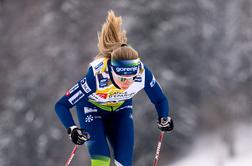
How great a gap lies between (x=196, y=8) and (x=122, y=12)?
2.03 meters

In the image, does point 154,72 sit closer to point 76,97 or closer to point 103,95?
point 103,95

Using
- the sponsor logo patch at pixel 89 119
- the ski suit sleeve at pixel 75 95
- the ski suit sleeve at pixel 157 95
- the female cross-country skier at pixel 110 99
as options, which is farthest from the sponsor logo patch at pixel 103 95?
the ski suit sleeve at pixel 157 95

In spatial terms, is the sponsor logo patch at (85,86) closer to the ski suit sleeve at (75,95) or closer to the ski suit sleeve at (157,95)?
the ski suit sleeve at (75,95)

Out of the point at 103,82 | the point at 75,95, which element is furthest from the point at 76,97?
the point at 103,82

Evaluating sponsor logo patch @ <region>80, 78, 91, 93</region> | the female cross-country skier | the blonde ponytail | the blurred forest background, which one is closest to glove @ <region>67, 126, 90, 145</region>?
the female cross-country skier

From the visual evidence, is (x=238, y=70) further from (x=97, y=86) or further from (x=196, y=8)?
(x=97, y=86)

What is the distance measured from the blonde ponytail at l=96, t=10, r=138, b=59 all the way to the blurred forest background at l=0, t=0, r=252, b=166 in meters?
8.64

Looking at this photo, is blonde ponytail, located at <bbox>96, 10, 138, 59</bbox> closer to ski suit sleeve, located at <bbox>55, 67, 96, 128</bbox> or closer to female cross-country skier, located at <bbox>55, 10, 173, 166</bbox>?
female cross-country skier, located at <bbox>55, 10, 173, 166</bbox>

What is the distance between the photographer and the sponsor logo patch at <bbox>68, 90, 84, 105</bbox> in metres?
4.80

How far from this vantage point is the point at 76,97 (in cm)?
481

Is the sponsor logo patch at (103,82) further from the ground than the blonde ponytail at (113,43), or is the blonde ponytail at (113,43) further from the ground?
the blonde ponytail at (113,43)

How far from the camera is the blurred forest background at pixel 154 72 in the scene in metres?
14.5

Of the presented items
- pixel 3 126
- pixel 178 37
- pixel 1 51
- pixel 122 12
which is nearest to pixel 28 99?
pixel 3 126

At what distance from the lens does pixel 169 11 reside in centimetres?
1505
